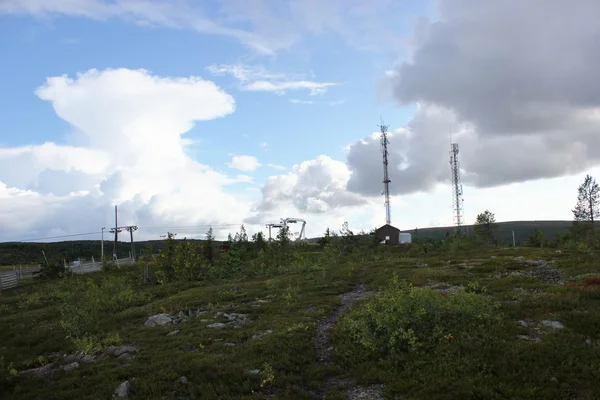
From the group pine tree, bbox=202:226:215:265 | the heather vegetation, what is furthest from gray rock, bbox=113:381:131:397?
pine tree, bbox=202:226:215:265

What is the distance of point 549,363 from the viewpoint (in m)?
9.55

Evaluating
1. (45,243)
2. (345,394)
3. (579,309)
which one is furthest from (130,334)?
(45,243)

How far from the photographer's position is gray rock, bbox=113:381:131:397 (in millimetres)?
9906

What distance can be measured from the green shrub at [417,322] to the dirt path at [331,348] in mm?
819

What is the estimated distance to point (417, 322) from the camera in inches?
494

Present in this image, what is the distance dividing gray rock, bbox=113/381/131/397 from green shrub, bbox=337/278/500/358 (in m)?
6.49

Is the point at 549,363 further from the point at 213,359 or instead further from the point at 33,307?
the point at 33,307

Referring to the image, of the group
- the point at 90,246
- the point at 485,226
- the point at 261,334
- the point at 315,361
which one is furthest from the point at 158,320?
the point at 90,246

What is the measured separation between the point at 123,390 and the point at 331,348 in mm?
6248

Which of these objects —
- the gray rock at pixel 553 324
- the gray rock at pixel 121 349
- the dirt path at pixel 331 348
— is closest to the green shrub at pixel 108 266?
the dirt path at pixel 331 348

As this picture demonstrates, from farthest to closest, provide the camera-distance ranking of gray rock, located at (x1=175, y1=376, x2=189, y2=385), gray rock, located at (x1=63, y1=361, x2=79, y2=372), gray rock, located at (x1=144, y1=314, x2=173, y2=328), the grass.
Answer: gray rock, located at (x1=144, y1=314, x2=173, y2=328) → gray rock, located at (x1=63, y1=361, x2=79, y2=372) → gray rock, located at (x1=175, y1=376, x2=189, y2=385) → the grass

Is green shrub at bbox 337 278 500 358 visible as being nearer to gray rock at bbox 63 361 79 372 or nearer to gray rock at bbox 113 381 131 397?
gray rock at bbox 113 381 131 397

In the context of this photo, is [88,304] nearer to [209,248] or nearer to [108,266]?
[209,248]

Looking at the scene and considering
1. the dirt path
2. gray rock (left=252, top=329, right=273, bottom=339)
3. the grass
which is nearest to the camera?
the grass
